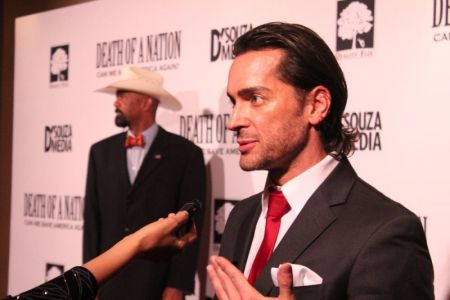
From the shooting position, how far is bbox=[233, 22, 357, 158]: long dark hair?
1.62 metres

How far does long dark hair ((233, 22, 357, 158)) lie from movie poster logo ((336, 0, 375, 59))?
1.02 metres

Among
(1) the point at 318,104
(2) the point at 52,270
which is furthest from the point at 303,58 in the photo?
(2) the point at 52,270

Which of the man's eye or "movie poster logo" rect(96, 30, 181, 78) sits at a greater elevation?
"movie poster logo" rect(96, 30, 181, 78)

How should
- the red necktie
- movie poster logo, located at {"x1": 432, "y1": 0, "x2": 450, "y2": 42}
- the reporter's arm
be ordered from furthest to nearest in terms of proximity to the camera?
1. movie poster logo, located at {"x1": 432, "y1": 0, "x2": 450, "y2": 42}
2. the reporter's arm
3. the red necktie

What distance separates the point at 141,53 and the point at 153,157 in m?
0.88

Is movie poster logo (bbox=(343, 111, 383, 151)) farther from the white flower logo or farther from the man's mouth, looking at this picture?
the man's mouth

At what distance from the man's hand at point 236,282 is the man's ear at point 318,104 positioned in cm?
54

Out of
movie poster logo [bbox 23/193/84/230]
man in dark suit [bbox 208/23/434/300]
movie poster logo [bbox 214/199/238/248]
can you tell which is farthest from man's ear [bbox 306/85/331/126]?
movie poster logo [bbox 23/193/84/230]

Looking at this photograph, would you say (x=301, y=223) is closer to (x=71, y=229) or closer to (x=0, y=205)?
(x=71, y=229)

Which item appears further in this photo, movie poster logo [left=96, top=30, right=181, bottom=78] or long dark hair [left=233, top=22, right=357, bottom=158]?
movie poster logo [left=96, top=30, right=181, bottom=78]

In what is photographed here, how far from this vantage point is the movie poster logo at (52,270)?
4059 millimetres

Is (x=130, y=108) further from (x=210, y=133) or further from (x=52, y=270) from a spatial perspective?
(x=52, y=270)

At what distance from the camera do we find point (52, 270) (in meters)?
4.11

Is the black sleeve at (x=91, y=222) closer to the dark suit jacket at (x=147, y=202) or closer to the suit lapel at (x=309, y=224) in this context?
the dark suit jacket at (x=147, y=202)
